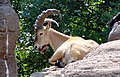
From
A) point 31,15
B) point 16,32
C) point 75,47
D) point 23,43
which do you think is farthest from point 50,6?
point 16,32

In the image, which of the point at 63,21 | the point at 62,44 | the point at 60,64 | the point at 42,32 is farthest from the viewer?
the point at 63,21

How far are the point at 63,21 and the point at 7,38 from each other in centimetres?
881

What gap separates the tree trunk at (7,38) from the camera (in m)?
5.40

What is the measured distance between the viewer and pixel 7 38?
5.48 metres

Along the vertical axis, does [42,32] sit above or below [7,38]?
below

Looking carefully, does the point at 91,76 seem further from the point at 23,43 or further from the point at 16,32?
the point at 23,43

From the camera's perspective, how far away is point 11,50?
5.60 meters

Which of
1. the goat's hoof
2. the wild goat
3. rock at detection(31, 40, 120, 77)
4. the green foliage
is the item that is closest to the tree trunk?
rock at detection(31, 40, 120, 77)

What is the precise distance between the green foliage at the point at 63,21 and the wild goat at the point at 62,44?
9.43 ft

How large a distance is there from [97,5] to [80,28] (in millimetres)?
1383

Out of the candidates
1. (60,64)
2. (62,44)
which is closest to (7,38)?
(60,64)

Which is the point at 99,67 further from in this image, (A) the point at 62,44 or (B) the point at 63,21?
(B) the point at 63,21

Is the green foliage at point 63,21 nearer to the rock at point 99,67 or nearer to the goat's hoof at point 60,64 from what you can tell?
the goat's hoof at point 60,64

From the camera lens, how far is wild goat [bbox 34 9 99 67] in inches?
342
